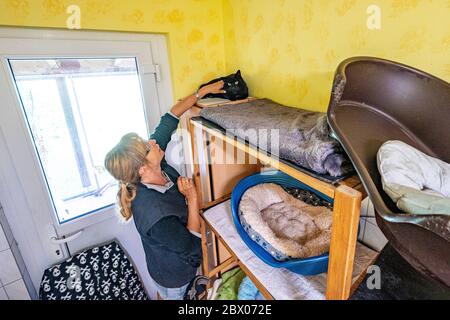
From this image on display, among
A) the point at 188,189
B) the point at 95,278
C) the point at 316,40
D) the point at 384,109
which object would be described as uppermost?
the point at 316,40

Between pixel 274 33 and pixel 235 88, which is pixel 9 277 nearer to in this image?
pixel 235 88

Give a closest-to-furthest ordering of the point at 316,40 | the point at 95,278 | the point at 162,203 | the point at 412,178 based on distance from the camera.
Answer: the point at 412,178 → the point at 316,40 → the point at 162,203 → the point at 95,278

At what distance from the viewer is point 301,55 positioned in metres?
0.89

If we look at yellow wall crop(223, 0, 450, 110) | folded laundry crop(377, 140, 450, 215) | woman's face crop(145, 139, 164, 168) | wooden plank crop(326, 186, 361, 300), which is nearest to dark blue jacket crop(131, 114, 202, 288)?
woman's face crop(145, 139, 164, 168)

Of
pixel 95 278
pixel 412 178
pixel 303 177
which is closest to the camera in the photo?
pixel 412 178

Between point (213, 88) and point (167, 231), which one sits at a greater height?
point (213, 88)

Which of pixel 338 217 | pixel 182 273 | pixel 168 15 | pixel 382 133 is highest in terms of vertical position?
pixel 168 15

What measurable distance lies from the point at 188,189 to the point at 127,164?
0.99 ft

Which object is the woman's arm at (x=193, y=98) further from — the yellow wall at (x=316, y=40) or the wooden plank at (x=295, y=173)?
the wooden plank at (x=295, y=173)

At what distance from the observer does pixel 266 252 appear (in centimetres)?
72

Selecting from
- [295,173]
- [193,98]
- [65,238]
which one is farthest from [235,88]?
[65,238]

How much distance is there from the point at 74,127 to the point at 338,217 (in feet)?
4.00

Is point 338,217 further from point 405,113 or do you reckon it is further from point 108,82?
point 108,82
